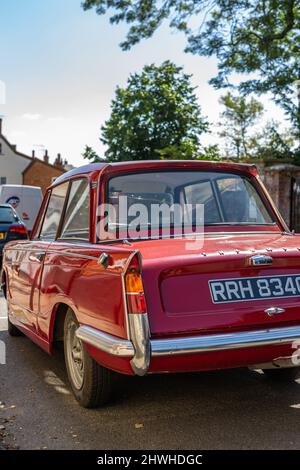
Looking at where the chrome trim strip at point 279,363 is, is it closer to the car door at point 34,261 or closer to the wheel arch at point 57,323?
the wheel arch at point 57,323

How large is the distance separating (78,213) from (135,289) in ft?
4.53

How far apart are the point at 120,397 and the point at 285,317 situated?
1.41 metres

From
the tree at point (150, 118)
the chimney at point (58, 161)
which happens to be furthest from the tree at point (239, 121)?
the chimney at point (58, 161)

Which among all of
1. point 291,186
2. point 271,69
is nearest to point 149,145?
point 271,69

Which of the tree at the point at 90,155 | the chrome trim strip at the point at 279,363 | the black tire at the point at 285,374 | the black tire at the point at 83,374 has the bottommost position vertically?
the black tire at the point at 285,374

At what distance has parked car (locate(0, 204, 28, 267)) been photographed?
13219 millimetres

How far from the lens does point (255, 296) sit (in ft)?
10.7

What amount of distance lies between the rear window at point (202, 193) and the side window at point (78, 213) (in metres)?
0.25

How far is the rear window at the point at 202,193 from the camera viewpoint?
162 inches

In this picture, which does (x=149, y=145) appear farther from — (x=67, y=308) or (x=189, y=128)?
(x=67, y=308)

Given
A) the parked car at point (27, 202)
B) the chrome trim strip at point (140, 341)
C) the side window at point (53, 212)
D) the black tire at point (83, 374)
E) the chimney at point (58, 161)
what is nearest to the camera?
the chrome trim strip at point (140, 341)

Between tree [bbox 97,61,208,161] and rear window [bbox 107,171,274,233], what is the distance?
25.0 m

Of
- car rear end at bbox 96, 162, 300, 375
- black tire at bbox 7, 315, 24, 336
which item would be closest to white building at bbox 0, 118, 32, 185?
black tire at bbox 7, 315, 24, 336

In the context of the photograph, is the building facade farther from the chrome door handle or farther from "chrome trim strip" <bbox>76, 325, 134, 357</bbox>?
"chrome trim strip" <bbox>76, 325, 134, 357</bbox>
